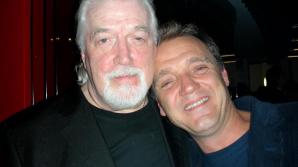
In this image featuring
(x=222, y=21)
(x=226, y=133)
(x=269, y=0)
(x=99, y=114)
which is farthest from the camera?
(x=222, y=21)

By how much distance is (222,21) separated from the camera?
20.3ft

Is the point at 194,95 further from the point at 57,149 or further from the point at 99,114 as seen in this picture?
the point at 57,149

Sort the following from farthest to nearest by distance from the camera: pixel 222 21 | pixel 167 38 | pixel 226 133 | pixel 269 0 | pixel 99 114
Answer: pixel 222 21
pixel 269 0
pixel 167 38
pixel 226 133
pixel 99 114

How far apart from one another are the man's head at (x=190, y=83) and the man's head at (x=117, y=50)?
19 cm

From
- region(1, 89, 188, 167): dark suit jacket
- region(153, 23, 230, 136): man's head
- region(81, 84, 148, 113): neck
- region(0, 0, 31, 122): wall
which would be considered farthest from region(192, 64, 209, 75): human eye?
region(0, 0, 31, 122): wall

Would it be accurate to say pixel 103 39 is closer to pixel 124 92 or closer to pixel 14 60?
pixel 124 92

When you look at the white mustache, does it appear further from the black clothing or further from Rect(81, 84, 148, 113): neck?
the black clothing

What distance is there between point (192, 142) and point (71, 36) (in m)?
1.14

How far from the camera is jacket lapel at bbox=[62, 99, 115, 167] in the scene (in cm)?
123

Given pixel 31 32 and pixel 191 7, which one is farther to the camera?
pixel 191 7

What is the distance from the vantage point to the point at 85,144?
1.28 meters

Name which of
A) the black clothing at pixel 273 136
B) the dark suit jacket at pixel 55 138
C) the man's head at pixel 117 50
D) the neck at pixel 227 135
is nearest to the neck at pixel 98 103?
the man's head at pixel 117 50

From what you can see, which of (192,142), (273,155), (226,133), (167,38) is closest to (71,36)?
(167,38)

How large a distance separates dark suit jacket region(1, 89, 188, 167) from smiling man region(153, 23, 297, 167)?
0.53 metres
